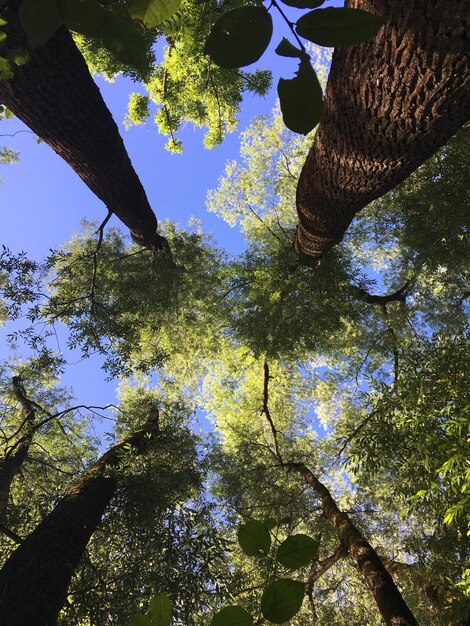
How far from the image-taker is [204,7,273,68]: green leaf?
1.60 feet

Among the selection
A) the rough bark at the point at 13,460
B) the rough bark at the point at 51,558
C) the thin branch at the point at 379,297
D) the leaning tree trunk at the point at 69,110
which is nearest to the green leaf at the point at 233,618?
the leaning tree trunk at the point at 69,110

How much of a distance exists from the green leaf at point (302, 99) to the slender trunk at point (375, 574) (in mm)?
4742

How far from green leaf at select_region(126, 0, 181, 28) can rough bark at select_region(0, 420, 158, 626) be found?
177 inches

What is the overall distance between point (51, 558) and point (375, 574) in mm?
3547

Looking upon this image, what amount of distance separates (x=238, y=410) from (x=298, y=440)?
1.82 meters

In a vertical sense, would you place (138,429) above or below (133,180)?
below

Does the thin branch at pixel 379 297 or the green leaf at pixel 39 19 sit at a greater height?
the thin branch at pixel 379 297

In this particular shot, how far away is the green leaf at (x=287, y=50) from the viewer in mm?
504

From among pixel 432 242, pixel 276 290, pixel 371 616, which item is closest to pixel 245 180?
pixel 276 290

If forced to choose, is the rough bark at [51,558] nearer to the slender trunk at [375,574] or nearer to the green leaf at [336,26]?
the slender trunk at [375,574]

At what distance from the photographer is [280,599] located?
18.0 inches

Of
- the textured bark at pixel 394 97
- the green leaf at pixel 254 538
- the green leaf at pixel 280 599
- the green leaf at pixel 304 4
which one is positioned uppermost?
the textured bark at pixel 394 97

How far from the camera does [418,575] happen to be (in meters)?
5.14

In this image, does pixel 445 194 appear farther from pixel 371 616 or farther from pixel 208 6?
pixel 371 616
